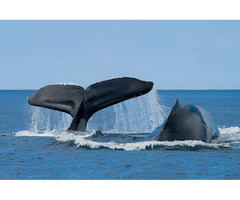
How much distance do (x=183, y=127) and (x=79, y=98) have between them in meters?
3.74

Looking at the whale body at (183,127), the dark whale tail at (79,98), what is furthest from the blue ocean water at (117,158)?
the dark whale tail at (79,98)

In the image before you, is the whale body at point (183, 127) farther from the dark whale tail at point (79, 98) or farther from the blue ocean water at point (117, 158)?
the dark whale tail at point (79, 98)

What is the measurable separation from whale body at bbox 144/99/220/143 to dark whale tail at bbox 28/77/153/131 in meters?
1.80

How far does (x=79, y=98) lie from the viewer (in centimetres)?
1302

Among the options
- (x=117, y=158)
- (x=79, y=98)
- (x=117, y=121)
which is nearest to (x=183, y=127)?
(x=117, y=158)

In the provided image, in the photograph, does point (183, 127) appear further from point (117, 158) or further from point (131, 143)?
point (117, 158)

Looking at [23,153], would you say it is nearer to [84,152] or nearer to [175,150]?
[84,152]

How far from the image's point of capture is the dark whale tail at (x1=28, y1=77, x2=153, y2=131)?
40.1 feet

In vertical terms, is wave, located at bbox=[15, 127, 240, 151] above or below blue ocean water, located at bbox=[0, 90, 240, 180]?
above

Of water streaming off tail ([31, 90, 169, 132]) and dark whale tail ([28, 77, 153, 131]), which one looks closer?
dark whale tail ([28, 77, 153, 131])

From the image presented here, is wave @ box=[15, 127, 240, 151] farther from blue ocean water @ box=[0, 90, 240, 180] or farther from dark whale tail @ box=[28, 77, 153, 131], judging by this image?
dark whale tail @ box=[28, 77, 153, 131]

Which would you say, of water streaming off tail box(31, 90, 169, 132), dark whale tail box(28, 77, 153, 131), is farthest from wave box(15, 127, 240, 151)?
water streaming off tail box(31, 90, 169, 132)
